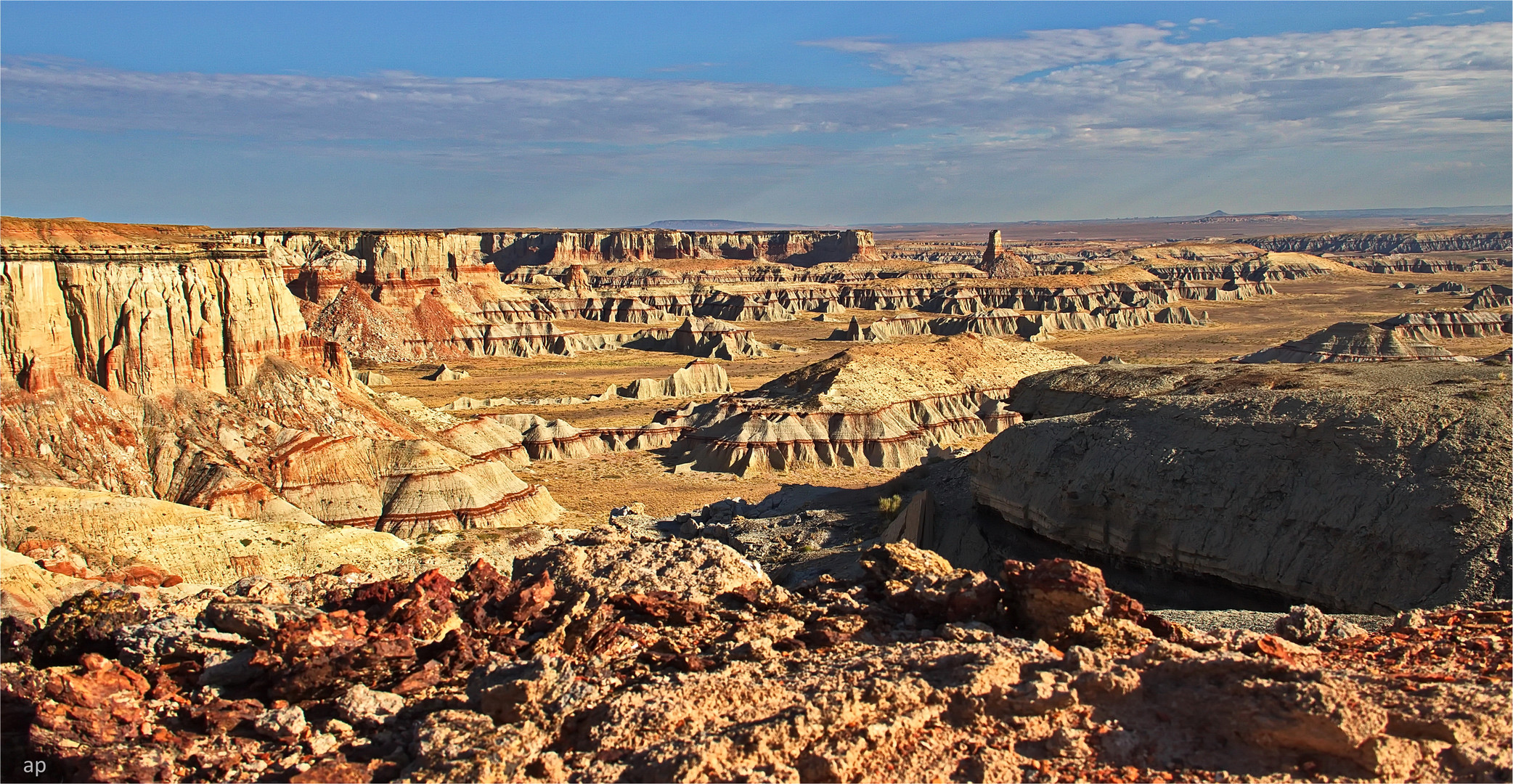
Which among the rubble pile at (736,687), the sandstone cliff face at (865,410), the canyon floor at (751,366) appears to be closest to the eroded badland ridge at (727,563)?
the rubble pile at (736,687)

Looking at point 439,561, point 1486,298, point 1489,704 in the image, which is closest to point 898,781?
point 1489,704

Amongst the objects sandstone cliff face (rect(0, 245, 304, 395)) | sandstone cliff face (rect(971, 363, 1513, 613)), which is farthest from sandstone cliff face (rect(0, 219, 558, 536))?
sandstone cliff face (rect(971, 363, 1513, 613))

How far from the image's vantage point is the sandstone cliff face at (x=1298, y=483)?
19.2 metres

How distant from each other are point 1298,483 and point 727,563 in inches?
624

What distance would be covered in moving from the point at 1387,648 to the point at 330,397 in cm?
3435

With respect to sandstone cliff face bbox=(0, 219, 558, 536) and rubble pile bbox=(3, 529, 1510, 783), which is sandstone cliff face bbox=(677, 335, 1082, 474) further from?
rubble pile bbox=(3, 529, 1510, 783)

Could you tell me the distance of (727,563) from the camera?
13.2 m

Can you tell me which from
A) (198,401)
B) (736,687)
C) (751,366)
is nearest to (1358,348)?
(751,366)

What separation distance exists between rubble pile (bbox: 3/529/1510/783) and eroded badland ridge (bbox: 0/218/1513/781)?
0.04 metres

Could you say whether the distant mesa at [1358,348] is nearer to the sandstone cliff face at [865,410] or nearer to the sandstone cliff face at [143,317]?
the sandstone cliff face at [865,410]

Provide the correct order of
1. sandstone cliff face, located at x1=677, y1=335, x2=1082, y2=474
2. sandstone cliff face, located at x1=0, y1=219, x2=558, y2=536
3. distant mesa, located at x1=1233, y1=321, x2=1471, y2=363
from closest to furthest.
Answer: sandstone cliff face, located at x1=0, y1=219, x2=558, y2=536
sandstone cliff face, located at x1=677, y1=335, x2=1082, y2=474
distant mesa, located at x1=1233, y1=321, x2=1471, y2=363

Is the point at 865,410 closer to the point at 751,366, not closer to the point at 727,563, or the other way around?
the point at 727,563

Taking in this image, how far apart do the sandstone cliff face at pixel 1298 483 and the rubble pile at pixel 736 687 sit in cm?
847

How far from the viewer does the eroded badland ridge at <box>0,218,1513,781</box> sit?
8008 millimetres
